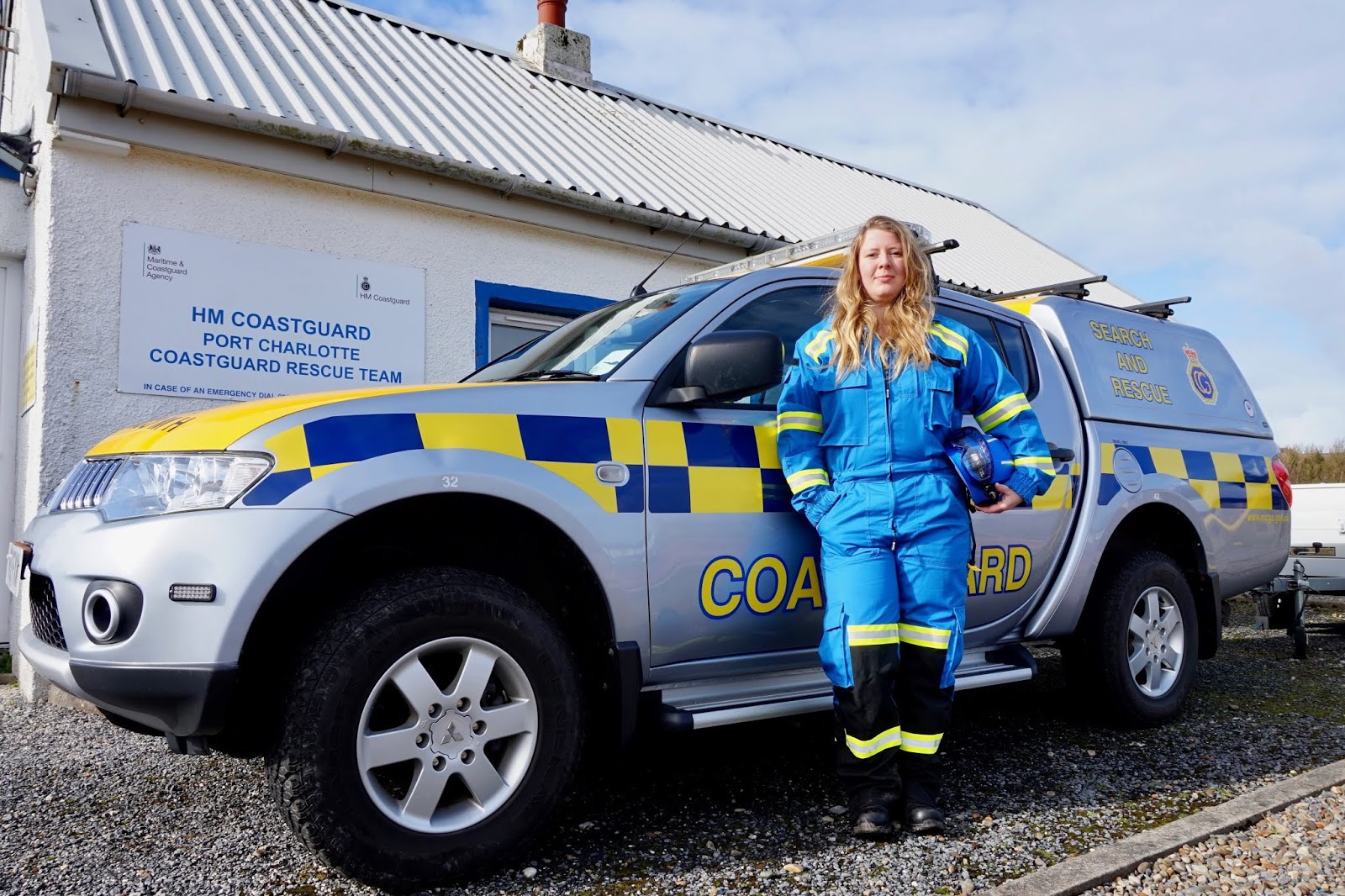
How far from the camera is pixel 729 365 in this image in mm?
2771

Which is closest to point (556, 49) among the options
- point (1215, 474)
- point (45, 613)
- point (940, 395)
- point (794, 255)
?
point (794, 255)

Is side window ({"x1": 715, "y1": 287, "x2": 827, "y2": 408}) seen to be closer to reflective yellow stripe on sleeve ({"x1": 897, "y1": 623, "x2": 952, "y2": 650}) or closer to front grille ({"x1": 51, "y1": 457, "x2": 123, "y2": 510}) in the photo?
reflective yellow stripe on sleeve ({"x1": 897, "y1": 623, "x2": 952, "y2": 650})

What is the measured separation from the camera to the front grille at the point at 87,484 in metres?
2.52

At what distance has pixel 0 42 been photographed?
21.1 ft

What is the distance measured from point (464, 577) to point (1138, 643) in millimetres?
3048

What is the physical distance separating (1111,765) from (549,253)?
437cm

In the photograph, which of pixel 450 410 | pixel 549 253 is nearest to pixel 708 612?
pixel 450 410

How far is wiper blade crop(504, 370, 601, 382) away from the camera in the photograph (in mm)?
2916

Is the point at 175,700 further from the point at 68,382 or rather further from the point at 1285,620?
the point at 1285,620

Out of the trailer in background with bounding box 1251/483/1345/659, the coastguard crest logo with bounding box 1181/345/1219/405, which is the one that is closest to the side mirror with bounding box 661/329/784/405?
the coastguard crest logo with bounding box 1181/345/1219/405

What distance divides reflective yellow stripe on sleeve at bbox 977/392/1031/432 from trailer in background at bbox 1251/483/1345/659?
388 cm

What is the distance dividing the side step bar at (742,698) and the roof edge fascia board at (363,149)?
3.86 meters

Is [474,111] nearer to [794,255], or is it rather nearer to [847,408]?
[794,255]

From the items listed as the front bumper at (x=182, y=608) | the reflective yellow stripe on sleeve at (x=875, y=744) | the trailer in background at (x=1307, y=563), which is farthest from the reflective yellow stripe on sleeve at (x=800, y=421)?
the trailer in background at (x=1307, y=563)
